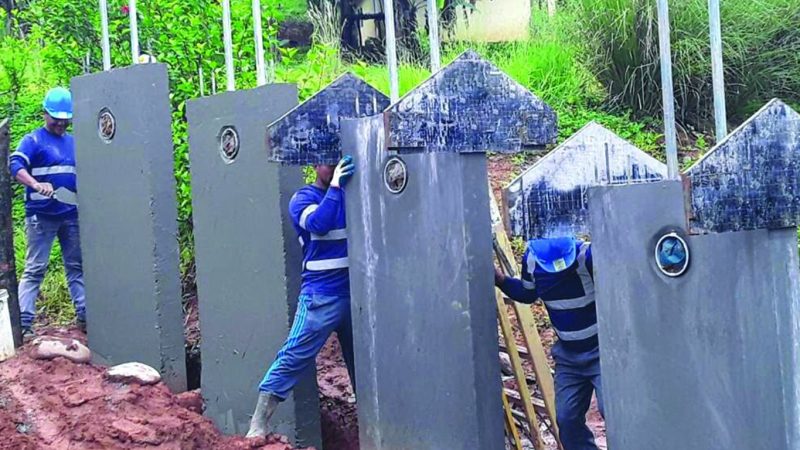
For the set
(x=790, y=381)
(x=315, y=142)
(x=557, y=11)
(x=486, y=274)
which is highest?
(x=557, y=11)

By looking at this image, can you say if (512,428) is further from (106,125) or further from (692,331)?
(106,125)

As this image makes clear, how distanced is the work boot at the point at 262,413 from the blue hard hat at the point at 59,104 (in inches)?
123

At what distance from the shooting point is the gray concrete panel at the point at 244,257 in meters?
6.12

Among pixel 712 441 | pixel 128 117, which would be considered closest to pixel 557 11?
pixel 128 117

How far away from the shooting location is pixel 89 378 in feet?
21.9

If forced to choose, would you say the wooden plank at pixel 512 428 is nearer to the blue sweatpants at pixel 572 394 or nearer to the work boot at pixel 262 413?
the blue sweatpants at pixel 572 394

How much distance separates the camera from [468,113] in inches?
196

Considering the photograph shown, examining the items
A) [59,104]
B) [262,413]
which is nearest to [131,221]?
[59,104]

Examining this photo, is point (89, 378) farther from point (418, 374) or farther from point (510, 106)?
point (510, 106)

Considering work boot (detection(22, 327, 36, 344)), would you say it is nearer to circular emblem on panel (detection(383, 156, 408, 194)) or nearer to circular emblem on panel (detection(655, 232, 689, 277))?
circular emblem on panel (detection(383, 156, 408, 194))

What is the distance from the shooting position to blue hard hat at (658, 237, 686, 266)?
12.9 ft

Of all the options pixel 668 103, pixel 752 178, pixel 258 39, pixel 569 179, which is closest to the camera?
pixel 752 178

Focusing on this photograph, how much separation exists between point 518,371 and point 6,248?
3814 millimetres

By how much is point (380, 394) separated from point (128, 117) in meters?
2.84
